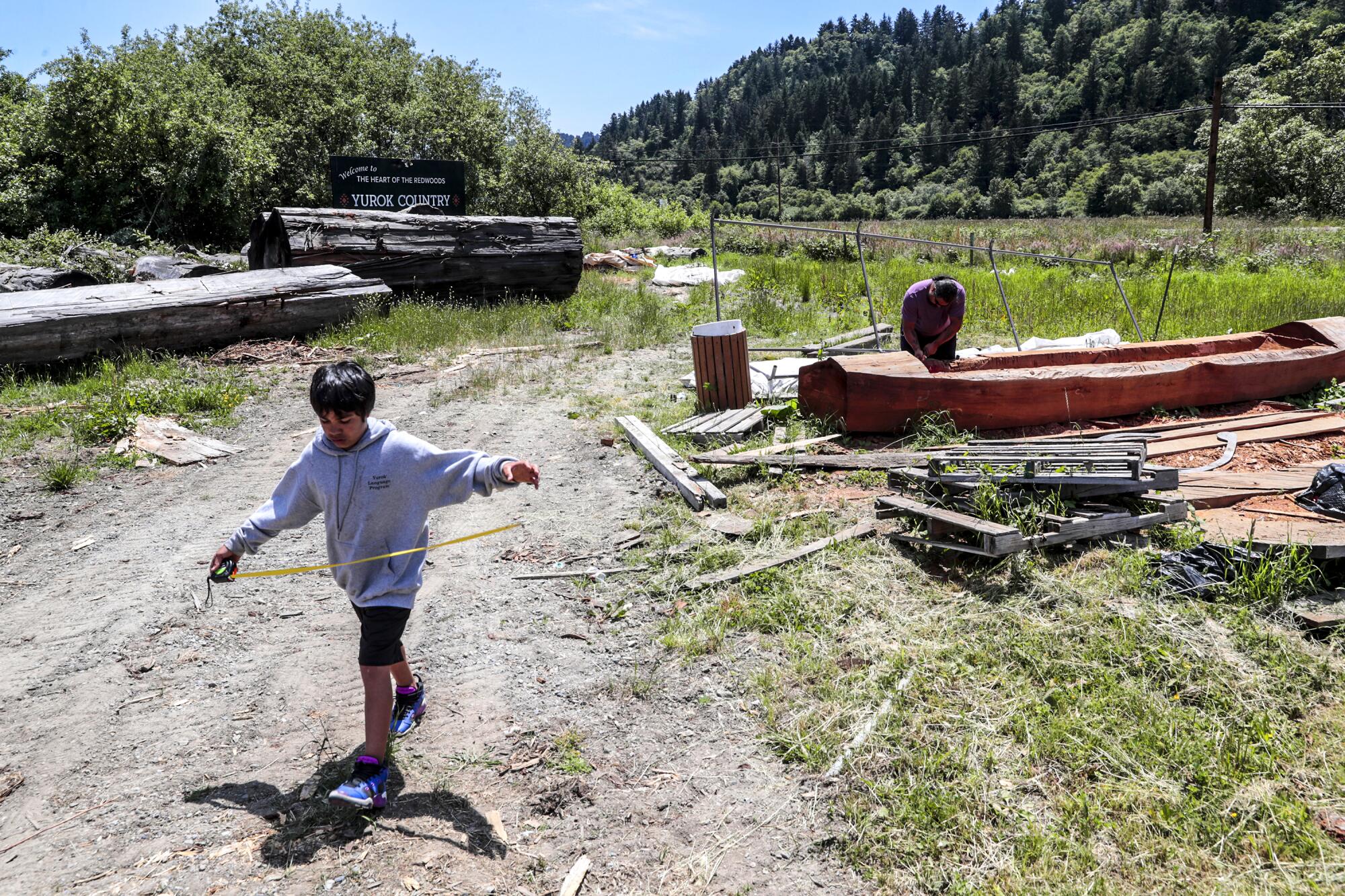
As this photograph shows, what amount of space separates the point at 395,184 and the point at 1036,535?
14566 mm

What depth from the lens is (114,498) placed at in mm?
5996

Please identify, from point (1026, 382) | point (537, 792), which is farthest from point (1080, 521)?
point (537, 792)

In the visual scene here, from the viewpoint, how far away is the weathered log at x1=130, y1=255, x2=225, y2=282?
11820 millimetres

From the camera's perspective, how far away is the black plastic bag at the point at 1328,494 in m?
4.49

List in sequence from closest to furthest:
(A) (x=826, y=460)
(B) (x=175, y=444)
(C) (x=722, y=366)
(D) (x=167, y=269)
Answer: (A) (x=826, y=460), (B) (x=175, y=444), (C) (x=722, y=366), (D) (x=167, y=269)

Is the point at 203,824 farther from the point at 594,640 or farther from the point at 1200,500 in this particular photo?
the point at 1200,500

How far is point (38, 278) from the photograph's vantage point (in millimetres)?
10742

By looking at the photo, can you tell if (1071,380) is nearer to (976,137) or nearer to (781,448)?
(781,448)

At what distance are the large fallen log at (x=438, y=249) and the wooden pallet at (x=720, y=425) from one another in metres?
7.56

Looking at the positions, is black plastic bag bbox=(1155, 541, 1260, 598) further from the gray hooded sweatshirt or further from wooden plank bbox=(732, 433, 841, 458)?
the gray hooded sweatshirt

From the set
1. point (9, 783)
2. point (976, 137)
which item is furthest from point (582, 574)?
point (976, 137)

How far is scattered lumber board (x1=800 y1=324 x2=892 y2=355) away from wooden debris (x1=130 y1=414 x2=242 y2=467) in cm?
667

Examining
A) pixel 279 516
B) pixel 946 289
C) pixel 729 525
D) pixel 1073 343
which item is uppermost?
pixel 946 289

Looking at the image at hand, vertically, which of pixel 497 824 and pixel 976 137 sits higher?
pixel 976 137
